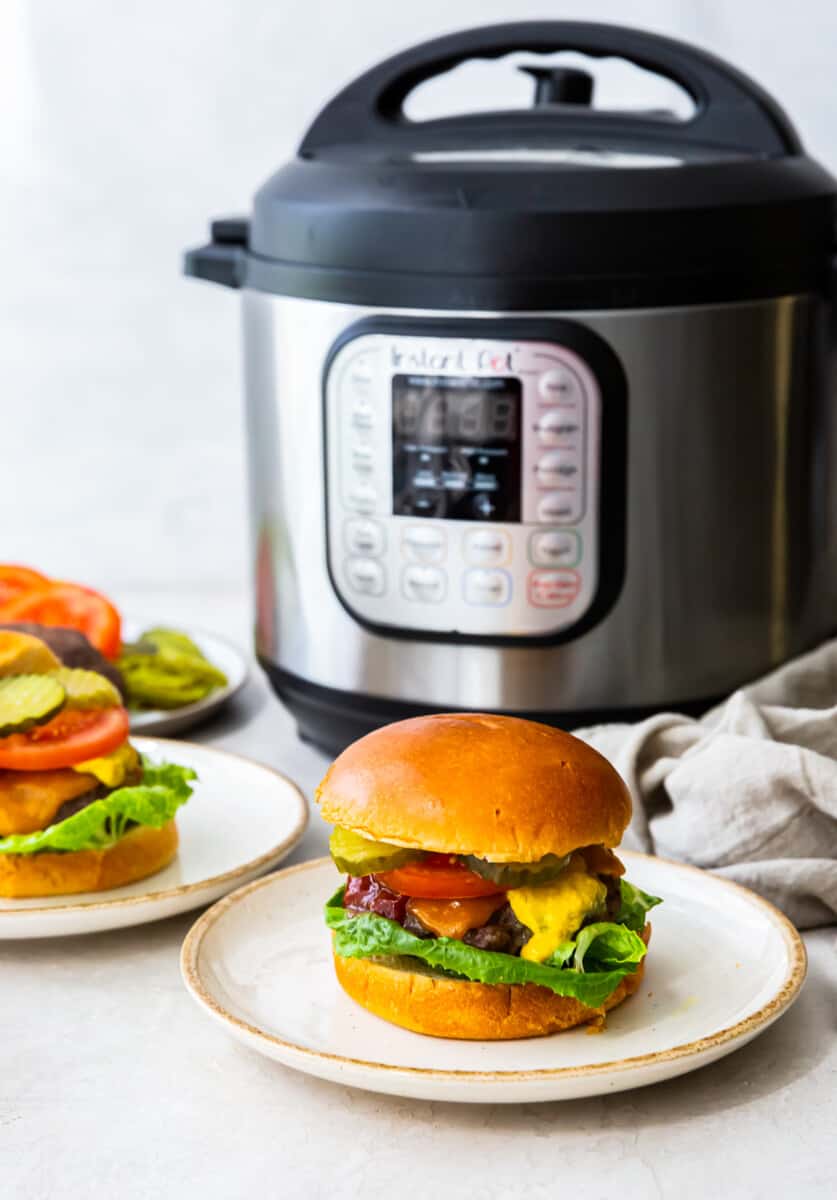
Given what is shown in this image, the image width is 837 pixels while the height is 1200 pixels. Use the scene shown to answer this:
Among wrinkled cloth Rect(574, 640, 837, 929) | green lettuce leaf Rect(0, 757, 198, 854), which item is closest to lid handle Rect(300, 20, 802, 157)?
wrinkled cloth Rect(574, 640, 837, 929)

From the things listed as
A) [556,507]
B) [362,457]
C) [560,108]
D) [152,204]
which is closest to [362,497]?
[362,457]

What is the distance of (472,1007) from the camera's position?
794 mm

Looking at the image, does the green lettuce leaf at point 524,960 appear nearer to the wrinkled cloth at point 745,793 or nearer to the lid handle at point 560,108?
the wrinkled cloth at point 745,793

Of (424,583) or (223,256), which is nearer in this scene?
(424,583)

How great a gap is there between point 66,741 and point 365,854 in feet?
0.84

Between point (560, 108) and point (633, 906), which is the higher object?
point (560, 108)

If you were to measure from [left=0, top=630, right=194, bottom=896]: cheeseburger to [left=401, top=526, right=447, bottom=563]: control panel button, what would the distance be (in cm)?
22

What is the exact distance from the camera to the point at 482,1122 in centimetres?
77

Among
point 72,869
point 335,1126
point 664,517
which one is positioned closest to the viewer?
point 335,1126

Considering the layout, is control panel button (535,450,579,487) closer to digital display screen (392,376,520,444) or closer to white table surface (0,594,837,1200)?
digital display screen (392,376,520,444)

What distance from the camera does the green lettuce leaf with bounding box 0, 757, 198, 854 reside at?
3.17ft

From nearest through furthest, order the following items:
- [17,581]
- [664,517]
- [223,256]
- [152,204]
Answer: [664,517], [223,256], [17,581], [152,204]

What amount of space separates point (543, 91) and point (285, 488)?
1.23 ft

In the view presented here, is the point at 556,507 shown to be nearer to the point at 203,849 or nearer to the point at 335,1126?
the point at 203,849
